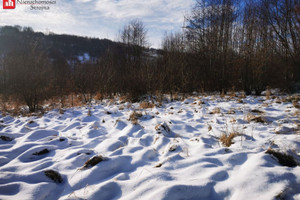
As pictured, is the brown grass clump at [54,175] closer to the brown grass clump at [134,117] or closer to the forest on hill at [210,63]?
the brown grass clump at [134,117]

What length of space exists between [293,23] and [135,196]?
29.2ft

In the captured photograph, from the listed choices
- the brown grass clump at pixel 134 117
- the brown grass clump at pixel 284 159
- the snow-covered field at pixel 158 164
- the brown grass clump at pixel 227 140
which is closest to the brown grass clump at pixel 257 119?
the snow-covered field at pixel 158 164

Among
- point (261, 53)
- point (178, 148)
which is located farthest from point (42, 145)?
point (261, 53)

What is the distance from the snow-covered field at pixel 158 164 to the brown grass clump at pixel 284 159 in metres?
0.05

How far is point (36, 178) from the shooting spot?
146 cm

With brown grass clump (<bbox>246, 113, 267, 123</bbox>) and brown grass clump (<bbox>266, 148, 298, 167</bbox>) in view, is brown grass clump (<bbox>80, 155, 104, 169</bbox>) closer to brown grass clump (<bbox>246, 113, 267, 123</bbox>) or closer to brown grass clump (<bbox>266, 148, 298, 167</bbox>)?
brown grass clump (<bbox>266, 148, 298, 167</bbox>)

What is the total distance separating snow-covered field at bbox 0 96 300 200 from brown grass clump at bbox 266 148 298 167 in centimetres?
5

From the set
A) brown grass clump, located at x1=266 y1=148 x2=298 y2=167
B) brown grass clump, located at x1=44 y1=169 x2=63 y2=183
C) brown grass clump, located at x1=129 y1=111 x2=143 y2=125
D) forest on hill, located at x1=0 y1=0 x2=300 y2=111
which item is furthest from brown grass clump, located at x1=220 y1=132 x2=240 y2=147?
forest on hill, located at x1=0 y1=0 x2=300 y2=111

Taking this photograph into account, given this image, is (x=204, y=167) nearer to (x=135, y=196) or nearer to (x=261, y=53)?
(x=135, y=196)

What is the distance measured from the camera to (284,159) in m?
1.38

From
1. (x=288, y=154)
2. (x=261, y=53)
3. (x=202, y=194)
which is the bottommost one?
(x=202, y=194)

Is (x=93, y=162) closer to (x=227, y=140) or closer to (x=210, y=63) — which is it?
(x=227, y=140)

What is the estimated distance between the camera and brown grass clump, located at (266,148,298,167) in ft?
4.40

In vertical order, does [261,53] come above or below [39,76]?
above
